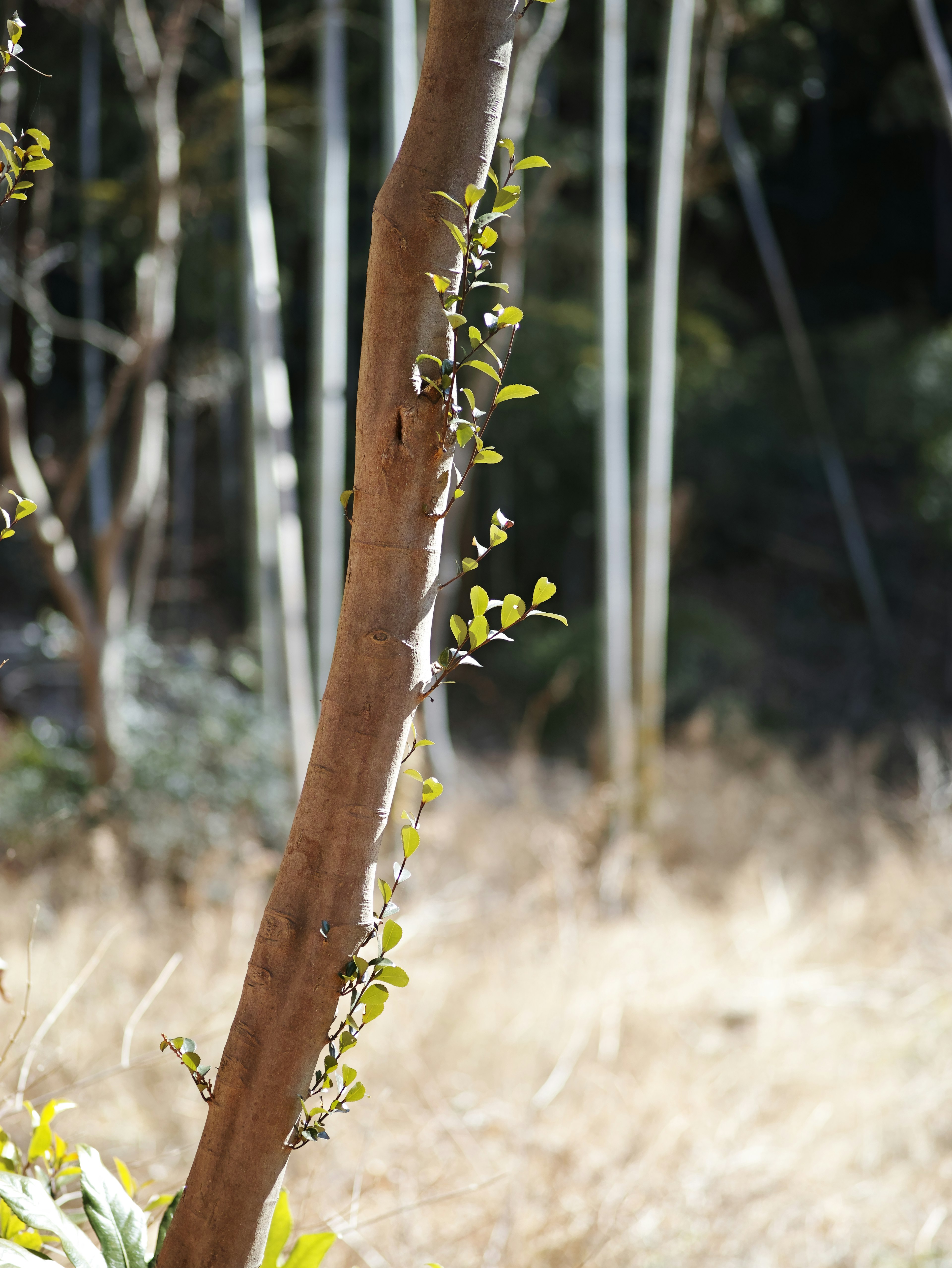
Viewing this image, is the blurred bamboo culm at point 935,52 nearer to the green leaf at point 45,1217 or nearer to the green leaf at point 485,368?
the green leaf at point 485,368

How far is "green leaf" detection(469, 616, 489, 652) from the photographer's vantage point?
730 mm

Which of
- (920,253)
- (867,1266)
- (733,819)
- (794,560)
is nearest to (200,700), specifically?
(733,819)

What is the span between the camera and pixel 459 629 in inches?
28.3

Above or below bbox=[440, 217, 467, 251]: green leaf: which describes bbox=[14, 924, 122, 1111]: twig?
below

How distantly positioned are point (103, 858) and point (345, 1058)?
1.61 m

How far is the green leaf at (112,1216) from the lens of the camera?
76cm

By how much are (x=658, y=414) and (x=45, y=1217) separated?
4036mm

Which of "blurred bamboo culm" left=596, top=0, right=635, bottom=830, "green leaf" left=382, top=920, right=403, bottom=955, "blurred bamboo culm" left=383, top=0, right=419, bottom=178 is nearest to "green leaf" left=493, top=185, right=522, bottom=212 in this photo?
"green leaf" left=382, top=920, right=403, bottom=955

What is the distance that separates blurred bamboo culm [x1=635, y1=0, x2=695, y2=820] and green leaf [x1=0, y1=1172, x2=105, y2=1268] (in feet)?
12.5

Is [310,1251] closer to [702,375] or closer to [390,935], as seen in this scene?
[390,935]

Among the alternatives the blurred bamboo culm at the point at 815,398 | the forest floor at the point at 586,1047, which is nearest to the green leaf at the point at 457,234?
the forest floor at the point at 586,1047

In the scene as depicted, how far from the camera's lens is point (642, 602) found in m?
4.38

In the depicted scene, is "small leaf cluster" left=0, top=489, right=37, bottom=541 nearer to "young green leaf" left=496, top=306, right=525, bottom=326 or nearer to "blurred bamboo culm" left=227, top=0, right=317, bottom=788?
"young green leaf" left=496, top=306, right=525, bottom=326

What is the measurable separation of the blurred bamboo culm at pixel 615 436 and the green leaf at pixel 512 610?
3582mm
